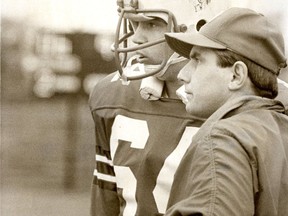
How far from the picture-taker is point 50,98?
8.14 meters

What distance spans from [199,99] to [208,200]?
1.26 feet

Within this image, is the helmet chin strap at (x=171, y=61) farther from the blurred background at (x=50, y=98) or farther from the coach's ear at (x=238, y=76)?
the blurred background at (x=50, y=98)

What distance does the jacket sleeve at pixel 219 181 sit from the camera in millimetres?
2141

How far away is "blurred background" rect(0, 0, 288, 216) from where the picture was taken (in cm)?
713

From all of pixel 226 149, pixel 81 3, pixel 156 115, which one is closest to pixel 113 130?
pixel 156 115

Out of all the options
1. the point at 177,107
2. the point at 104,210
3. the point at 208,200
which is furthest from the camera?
the point at 104,210

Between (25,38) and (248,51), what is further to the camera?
(25,38)

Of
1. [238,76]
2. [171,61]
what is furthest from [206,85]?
[171,61]

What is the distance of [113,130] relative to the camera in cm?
345

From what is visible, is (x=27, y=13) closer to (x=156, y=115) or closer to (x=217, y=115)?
(x=156, y=115)

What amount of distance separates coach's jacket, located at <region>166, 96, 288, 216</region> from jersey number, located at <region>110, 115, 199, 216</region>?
0.78 m

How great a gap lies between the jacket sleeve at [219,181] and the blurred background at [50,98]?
427 centimetres

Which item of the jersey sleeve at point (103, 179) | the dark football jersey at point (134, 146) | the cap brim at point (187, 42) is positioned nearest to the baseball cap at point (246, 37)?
the cap brim at point (187, 42)

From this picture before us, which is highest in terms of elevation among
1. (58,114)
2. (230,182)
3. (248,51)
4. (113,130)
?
(248,51)
